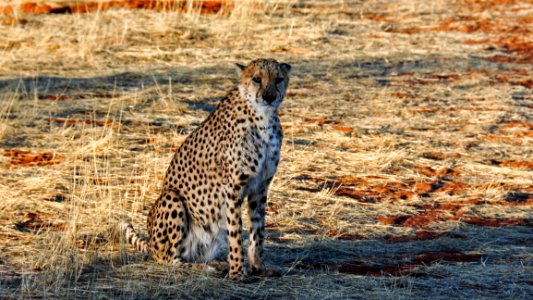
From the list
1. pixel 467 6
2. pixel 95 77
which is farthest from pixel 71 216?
pixel 467 6

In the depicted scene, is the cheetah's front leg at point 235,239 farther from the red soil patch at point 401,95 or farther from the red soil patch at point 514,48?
the red soil patch at point 514,48

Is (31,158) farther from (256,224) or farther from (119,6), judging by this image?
(119,6)

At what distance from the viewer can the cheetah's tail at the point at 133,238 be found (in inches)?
231

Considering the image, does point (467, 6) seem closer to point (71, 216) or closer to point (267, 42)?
point (267, 42)

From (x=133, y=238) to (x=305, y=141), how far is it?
2.94 metres

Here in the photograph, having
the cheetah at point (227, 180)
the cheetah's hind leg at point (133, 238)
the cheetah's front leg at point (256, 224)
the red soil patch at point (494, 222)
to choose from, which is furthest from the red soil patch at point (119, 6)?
the cheetah's front leg at point (256, 224)

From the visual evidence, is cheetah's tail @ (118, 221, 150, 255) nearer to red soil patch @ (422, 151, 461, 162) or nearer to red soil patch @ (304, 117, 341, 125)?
red soil patch @ (422, 151, 461, 162)

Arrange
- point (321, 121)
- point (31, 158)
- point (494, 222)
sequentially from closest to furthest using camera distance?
point (494, 222), point (31, 158), point (321, 121)

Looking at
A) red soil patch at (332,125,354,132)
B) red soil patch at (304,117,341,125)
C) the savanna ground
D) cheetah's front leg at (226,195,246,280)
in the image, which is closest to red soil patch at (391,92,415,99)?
the savanna ground

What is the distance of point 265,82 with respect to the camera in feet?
17.7

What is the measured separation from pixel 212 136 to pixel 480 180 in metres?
2.83

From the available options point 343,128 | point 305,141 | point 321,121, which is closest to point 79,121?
point 305,141

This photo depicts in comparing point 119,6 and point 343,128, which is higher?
point 119,6

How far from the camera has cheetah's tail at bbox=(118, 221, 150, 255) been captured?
5.88 m
